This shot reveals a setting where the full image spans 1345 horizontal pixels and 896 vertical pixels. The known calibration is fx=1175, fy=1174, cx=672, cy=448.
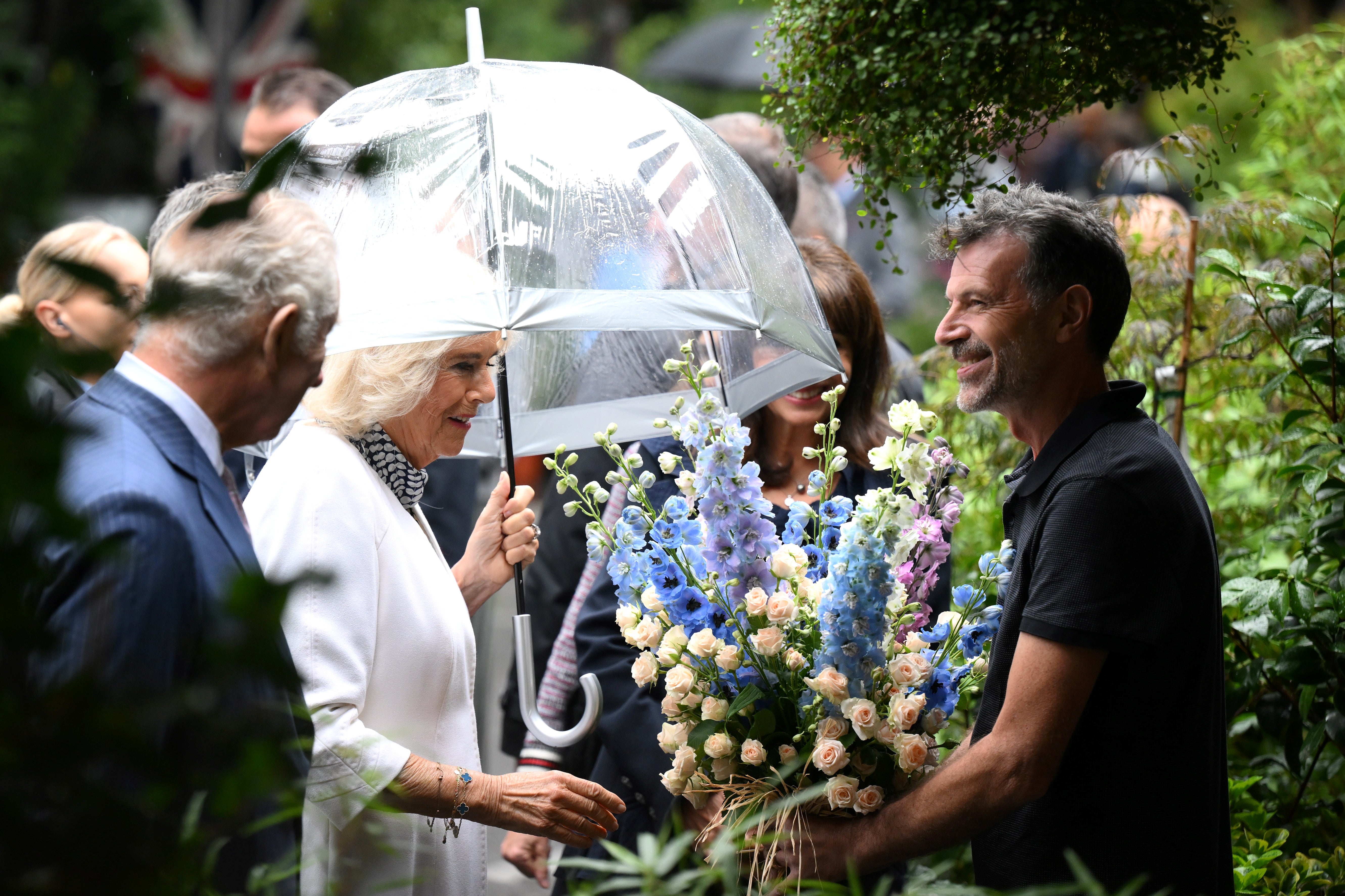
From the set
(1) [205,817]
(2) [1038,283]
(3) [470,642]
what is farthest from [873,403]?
(1) [205,817]

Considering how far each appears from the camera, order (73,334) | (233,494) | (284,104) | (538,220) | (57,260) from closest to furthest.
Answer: (57,260), (73,334), (233,494), (538,220), (284,104)

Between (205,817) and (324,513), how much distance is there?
957 mm

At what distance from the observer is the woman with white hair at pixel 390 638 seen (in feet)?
5.91

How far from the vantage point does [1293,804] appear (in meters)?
2.52

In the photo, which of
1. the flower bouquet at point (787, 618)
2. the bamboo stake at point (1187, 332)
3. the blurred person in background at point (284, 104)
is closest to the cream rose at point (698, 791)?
the flower bouquet at point (787, 618)

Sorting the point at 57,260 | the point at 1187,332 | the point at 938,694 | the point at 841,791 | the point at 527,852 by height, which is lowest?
the point at 527,852

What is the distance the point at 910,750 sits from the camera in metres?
1.62

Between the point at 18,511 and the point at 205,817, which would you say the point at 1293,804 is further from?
the point at 18,511

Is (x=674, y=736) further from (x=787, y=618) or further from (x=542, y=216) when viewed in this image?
(x=542, y=216)

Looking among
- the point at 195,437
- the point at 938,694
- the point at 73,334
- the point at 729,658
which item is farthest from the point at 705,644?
the point at 73,334

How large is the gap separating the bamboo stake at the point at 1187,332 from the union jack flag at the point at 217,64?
27.6 ft

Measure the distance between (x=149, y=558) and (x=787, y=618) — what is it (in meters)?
0.81

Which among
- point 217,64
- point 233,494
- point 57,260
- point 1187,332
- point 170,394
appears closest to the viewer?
point 57,260

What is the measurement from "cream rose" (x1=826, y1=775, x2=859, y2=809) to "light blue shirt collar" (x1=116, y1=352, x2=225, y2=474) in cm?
91
